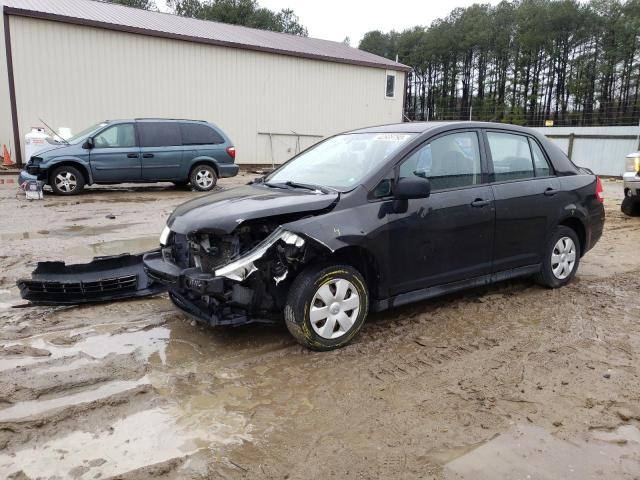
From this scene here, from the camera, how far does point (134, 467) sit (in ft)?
8.43

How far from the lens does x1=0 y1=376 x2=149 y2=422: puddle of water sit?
302cm

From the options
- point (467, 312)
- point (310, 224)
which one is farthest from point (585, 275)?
point (310, 224)

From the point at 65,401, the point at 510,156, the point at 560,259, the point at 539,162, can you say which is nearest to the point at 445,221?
the point at 510,156

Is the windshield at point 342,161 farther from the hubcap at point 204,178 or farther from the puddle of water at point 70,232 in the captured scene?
the hubcap at point 204,178

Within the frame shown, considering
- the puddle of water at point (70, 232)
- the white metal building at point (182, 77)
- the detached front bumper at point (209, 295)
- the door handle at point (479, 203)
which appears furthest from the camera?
the white metal building at point (182, 77)

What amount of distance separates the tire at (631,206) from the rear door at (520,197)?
18.9 feet

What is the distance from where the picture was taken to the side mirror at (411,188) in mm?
4008

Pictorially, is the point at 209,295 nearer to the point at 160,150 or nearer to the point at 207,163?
the point at 160,150

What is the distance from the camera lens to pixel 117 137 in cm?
1220

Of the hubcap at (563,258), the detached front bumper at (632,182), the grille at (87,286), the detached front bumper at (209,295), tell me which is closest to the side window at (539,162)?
the hubcap at (563,258)

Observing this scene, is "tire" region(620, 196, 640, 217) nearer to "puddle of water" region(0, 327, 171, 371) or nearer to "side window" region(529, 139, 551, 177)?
"side window" region(529, 139, 551, 177)

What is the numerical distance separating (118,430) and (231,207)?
1711 millimetres

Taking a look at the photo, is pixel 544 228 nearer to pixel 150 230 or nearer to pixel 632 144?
pixel 150 230

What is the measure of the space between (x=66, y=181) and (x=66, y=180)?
23 millimetres
